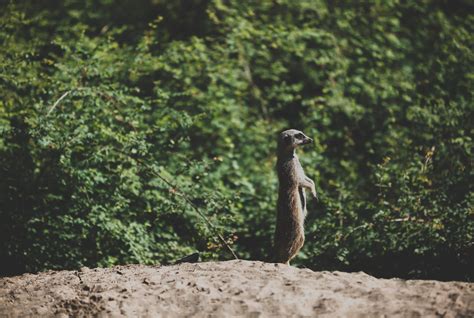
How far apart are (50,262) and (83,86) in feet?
6.37

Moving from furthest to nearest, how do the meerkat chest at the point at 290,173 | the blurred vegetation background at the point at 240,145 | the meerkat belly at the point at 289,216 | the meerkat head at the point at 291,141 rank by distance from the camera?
the blurred vegetation background at the point at 240,145 → the meerkat head at the point at 291,141 → the meerkat chest at the point at 290,173 → the meerkat belly at the point at 289,216

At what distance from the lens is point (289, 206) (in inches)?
185

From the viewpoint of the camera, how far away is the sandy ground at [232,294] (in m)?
3.50

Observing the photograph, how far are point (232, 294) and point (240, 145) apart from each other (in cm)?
415

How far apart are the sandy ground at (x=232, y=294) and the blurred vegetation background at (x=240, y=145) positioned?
1232mm

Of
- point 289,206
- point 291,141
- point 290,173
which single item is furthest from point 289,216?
point 291,141

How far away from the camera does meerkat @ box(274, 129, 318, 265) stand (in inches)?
185

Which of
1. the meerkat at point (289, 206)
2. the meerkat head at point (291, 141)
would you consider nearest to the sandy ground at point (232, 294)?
the meerkat at point (289, 206)

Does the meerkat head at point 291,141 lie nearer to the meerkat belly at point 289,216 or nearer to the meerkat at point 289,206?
the meerkat at point 289,206

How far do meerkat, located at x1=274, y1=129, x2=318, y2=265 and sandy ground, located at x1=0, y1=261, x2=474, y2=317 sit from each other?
17.6 inches

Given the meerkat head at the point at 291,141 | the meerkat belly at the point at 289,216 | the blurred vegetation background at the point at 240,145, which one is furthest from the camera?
the blurred vegetation background at the point at 240,145

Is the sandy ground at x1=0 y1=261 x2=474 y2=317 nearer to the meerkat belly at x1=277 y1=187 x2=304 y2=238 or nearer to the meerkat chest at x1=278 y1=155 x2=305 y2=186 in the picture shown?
the meerkat belly at x1=277 y1=187 x2=304 y2=238

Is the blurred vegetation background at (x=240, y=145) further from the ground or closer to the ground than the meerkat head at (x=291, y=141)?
closer to the ground

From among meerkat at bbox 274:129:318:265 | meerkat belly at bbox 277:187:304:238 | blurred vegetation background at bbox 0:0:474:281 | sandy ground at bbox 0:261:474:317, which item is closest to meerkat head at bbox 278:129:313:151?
meerkat at bbox 274:129:318:265
